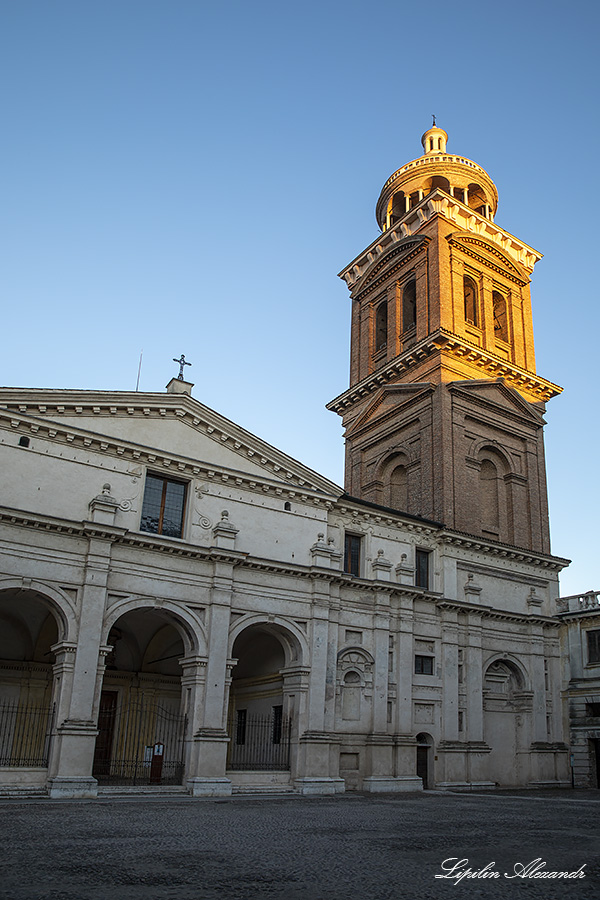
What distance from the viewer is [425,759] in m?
28.7

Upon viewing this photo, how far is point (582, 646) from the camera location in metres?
33.5

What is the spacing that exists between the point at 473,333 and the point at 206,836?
1215 inches

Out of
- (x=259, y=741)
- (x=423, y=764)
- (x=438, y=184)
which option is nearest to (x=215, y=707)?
(x=259, y=741)

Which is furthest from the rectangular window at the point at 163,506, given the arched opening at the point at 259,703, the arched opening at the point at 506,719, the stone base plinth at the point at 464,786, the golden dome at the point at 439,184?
the golden dome at the point at 439,184

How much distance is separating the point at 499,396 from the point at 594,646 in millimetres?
12727

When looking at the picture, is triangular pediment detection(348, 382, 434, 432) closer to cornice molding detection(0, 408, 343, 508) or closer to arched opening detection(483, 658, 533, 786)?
cornice molding detection(0, 408, 343, 508)

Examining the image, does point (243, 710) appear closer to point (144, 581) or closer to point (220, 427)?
point (144, 581)

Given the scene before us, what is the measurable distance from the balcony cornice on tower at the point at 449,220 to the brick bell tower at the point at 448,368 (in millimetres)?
72

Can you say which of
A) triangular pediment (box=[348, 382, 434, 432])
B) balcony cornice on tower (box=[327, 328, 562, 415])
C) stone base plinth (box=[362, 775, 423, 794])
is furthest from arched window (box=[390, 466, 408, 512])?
stone base plinth (box=[362, 775, 423, 794])

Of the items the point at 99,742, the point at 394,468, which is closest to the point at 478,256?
the point at 394,468

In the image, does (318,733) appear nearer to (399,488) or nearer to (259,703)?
(259,703)

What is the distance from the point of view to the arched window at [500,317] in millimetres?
42000

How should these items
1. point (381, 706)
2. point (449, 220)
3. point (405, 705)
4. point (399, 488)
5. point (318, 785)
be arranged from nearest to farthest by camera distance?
point (318, 785), point (381, 706), point (405, 705), point (399, 488), point (449, 220)

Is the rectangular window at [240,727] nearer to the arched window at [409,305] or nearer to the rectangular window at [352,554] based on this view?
the rectangular window at [352,554]
